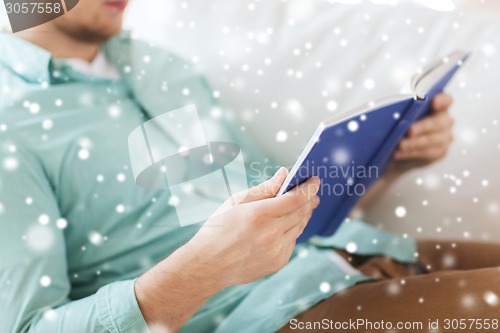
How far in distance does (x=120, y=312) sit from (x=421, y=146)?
19.2 inches

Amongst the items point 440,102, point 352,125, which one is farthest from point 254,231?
point 440,102

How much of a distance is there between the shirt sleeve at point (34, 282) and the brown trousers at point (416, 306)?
216 millimetres

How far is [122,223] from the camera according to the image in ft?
2.36

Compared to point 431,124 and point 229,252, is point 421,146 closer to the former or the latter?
point 431,124

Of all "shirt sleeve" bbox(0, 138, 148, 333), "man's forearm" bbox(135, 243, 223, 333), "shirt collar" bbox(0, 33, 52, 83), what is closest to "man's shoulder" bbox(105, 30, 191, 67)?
"shirt collar" bbox(0, 33, 52, 83)

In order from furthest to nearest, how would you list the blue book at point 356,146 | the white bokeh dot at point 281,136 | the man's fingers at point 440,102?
the white bokeh dot at point 281,136 < the man's fingers at point 440,102 < the blue book at point 356,146

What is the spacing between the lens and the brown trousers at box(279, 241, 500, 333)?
633 millimetres

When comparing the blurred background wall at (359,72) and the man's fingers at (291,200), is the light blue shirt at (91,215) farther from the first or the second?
the man's fingers at (291,200)

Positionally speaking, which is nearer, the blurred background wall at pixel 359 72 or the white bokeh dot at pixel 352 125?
the white bokeh dot at pixel 352 125

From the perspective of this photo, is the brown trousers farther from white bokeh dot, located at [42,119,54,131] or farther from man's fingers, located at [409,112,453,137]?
white bokeh dot, located at [42,119,54,131]

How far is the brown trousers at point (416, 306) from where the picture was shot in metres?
0.63

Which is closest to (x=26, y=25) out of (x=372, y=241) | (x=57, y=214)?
(x=57, y=214)

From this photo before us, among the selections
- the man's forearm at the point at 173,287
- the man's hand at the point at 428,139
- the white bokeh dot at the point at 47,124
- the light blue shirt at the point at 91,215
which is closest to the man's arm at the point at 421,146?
the man's hand at the point at 428,139

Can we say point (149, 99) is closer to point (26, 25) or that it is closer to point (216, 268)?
point (26, 25)
